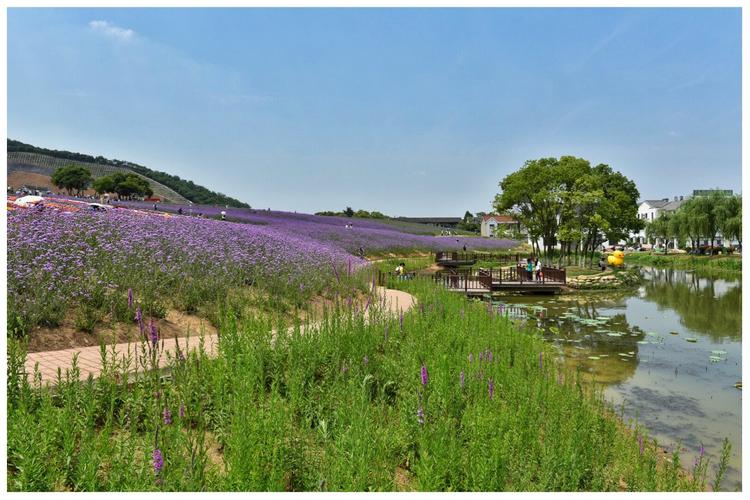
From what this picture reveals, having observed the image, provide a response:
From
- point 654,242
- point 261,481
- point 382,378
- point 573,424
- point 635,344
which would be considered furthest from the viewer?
point 654,242

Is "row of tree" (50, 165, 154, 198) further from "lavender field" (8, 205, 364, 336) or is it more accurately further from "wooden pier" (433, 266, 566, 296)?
"lavender field" (8, 205, 364, 336)

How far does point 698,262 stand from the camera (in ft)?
133

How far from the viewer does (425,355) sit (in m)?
5.71

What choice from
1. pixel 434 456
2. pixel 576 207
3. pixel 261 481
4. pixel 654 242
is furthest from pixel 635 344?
pixel 654 242

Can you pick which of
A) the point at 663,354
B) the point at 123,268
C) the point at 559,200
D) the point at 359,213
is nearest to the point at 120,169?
the point at 359,213

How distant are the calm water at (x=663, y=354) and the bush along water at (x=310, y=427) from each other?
1.64 metres

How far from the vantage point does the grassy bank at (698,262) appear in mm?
35844

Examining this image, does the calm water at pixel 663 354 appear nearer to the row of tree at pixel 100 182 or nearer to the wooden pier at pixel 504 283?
the wooden pier at pixel 504 283

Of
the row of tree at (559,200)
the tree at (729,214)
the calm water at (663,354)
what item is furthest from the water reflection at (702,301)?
the tree at (729,214)

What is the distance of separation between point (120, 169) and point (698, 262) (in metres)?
69.6

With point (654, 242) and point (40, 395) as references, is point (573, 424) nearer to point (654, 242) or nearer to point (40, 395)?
point (40, 395)

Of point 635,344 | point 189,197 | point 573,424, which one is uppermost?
point 189,197

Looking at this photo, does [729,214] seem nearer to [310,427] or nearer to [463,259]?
[463,259]

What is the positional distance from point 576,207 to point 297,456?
100 feet
